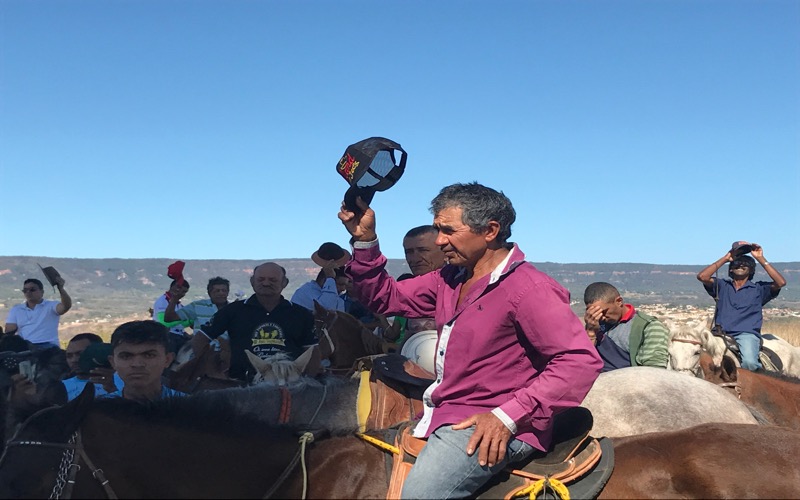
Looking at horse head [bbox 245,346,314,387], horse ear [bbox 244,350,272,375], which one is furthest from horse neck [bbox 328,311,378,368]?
horse ear [bbox 244,350,272,375]

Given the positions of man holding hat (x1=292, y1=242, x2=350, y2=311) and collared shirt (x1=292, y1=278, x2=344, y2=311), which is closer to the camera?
man holding hat (x1=292, y1=242, x2=350, y2=311)

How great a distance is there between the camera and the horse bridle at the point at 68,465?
276cm

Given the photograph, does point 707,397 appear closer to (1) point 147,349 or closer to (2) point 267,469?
(2) point 267,469

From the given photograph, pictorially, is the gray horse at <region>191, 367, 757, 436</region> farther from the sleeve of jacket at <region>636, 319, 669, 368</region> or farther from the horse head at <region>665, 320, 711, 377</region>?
the horse head at <region>665, 320, 711, 377</region>

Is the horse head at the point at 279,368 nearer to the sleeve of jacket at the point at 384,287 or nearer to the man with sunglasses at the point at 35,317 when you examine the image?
the sleeve of jacket at the point at 384,287

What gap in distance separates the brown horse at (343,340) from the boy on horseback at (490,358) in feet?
9.71

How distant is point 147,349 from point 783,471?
137 inches

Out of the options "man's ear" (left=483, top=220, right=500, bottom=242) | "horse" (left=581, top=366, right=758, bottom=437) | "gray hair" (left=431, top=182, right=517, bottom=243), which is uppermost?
"gray hair" (left=431, top=182, right=517, bottom=243)

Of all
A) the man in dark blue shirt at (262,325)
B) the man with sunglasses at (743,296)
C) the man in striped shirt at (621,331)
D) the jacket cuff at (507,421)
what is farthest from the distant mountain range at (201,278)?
the jacket cuff at (507,421)

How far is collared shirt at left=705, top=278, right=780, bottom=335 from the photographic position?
965 centimetres

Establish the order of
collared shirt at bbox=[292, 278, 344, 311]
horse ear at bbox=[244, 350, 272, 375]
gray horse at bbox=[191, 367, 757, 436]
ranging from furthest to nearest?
Result: collared shirt at bbox=[292, 278, 344, 311]
horse ear at bbox=[244, 350, 272, 375]
gray horse at bbox=[191, 367, 757, 436]

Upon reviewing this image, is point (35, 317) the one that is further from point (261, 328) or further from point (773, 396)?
point (773, 396)

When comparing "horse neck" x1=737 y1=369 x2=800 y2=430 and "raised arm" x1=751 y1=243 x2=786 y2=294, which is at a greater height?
"raised arm" x1=751 y1=243 x2=786 y2=294

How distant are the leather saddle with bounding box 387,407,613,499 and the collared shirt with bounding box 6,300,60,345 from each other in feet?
32.6
